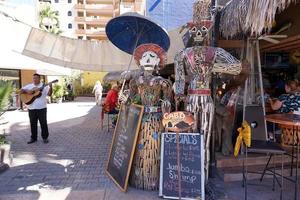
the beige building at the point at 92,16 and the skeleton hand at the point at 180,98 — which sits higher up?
the beige building at the point at 92,16

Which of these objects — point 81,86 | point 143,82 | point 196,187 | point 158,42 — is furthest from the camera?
point 81,86

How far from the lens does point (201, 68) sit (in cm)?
384

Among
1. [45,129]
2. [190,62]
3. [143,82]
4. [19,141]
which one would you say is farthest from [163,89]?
[19,141]

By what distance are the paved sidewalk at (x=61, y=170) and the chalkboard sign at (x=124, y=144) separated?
17 cm

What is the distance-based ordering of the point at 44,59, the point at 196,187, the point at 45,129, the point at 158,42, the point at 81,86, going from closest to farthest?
the point at 196,187 < the point at 158,42 < the point at 44,59 < the point at 45,129 < the point at 81,86

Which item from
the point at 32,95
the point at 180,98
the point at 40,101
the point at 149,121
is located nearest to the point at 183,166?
the point at 149,121

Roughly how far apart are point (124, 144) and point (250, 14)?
95.8 inches

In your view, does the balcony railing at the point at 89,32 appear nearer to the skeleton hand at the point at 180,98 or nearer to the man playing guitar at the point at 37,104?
the man playing guitar at the point at 37,104

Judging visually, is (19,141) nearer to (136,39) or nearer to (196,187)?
(136,39)

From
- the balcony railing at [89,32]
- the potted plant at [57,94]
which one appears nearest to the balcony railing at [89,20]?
the balcony railing at [89,32]

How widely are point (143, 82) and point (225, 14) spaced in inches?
67.2

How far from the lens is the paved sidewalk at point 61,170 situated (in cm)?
412

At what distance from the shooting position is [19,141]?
298 inches

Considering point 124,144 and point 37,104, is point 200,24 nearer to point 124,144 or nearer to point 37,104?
point 124,144
